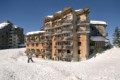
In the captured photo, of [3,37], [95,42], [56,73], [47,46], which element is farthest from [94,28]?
[3,37]

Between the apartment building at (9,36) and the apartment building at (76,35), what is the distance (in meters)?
54.7

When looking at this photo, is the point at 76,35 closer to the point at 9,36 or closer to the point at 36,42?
the point at 36,42

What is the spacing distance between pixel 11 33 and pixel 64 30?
216 ft

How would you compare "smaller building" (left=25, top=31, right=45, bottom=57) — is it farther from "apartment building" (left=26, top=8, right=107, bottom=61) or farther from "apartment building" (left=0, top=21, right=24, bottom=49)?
"apartment building" (left=0, top=21, right=24, bottom=49)

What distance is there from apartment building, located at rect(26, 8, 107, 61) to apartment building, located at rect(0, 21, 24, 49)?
54665 mm

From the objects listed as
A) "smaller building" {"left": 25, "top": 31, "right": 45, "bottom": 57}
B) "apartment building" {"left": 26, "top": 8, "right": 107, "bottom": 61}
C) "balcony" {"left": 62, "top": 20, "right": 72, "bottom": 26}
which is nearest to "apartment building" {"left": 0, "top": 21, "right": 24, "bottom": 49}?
"smaller building" {"left": 25, "top": 31, "right": 45, "bottom": 57}

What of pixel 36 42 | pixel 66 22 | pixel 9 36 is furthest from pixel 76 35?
pixel 9 36

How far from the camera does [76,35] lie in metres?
52.2

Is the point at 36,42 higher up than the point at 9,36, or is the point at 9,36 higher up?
the point at 9,36

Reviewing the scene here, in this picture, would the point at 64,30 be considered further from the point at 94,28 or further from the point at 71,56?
the point at 94,28

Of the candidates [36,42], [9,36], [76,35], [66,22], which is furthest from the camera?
[9,36]

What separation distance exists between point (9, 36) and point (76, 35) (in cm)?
6959

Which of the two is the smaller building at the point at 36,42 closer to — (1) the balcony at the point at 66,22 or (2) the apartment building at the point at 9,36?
(1) the balcony at the point at 66,22

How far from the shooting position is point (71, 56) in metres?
51.4
